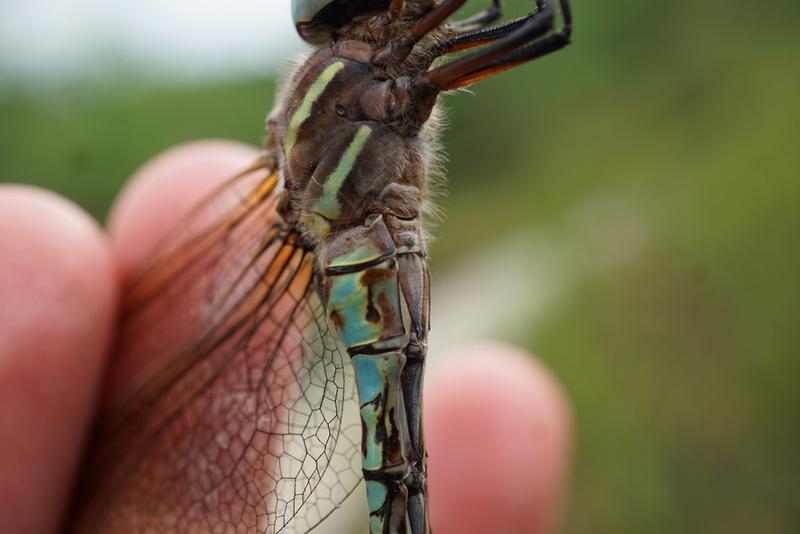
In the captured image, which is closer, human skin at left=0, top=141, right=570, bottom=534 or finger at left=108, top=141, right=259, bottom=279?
human skin at left=0, top=141, right=570, bottom=534

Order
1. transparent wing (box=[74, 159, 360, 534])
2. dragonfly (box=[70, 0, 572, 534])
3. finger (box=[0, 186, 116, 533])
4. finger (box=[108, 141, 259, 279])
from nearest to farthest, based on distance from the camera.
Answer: dragonfly (box=[70, 0, 572, 534]) → transparent wing (box=[74, 159, 360, 534]) → finger (box=[0, 186, 116, 533]) → finger (box=[108, 141, 259, 279])

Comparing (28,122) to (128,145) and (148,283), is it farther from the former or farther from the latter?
(148,283)

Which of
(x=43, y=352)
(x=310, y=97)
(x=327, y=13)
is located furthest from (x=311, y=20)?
(x=43, y=352)

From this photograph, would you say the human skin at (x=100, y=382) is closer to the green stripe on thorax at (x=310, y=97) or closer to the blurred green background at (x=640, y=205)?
the green stripe on thorax at (x=310, y=97)

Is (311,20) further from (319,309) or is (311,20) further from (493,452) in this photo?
(493,452)

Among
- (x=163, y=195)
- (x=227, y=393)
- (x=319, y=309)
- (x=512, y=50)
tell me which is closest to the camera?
(x=512, y=50)

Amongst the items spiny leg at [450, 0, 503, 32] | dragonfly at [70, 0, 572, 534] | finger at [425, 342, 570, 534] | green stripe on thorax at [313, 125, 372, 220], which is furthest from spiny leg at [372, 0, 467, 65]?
finger at [425, 342, 570, 534]

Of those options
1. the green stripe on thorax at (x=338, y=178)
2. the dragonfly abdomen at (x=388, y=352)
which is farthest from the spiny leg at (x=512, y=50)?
the dragonfly abdomen at (x=388, y=352)

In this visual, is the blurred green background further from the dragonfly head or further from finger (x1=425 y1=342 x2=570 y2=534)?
finger (x1=425 y1=342 x2=570 y2=534)
